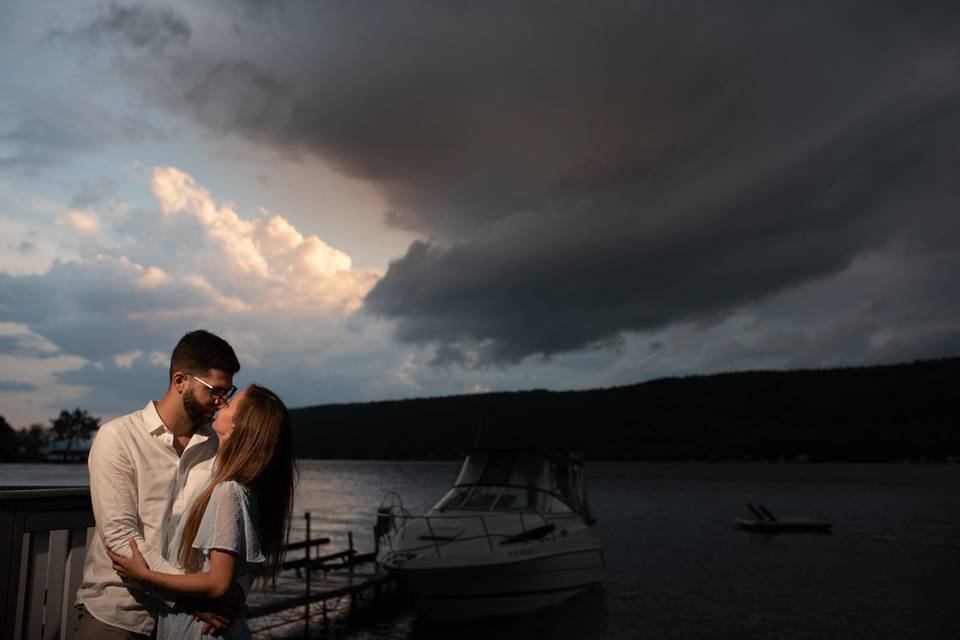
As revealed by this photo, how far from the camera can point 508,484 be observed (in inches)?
757

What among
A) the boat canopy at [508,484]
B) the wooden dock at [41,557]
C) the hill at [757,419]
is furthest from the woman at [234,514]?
the hill at [757,419]

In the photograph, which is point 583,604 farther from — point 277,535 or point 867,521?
point 867,521

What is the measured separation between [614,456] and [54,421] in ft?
453

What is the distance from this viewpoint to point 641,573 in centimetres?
3325

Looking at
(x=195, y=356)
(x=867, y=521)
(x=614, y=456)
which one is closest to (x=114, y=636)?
(x=195, y=356)

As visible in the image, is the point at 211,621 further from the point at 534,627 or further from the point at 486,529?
the point at 534,627

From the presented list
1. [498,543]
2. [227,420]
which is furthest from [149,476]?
[498,543]

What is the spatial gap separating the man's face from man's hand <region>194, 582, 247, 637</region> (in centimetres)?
91

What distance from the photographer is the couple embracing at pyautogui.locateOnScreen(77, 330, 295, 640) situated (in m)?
3.10

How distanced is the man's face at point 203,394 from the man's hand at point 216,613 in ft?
2.98

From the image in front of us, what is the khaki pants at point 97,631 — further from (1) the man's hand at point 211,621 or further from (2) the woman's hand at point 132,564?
(1) the man's hand at point 211,621

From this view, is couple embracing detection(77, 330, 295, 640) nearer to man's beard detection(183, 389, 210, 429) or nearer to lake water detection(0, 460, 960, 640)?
man's beard detection(183, 389, 210, 429)

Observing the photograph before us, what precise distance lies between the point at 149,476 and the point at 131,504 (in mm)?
161

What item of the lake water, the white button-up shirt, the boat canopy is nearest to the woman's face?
the white button-up shirt
